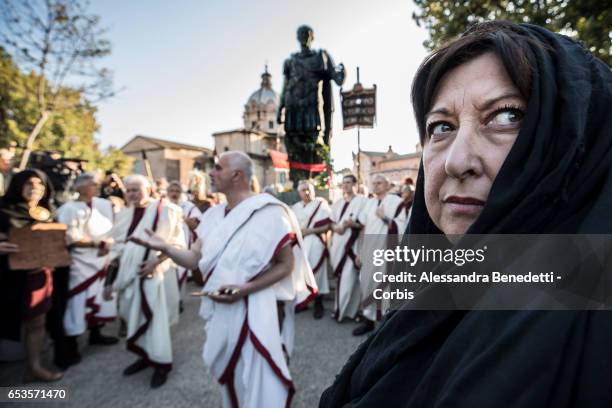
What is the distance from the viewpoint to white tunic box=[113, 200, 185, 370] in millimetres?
3511

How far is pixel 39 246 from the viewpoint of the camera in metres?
3.39

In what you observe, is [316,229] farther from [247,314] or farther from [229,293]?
[229,293]

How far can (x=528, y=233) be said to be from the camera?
0.62m

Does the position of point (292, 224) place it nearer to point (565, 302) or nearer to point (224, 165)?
point (224, 165)

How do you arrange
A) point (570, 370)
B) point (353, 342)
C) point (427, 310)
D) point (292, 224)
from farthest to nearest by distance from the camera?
point (353, 342) → point (292, 224) → point (427, 310) → point (570, 370)

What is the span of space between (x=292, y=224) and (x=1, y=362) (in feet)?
13.3

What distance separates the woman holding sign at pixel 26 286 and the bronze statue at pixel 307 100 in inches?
190

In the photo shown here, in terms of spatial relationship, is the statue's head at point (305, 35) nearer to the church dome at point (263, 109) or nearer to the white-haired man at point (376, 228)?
the white-haired man at point (376, 228)

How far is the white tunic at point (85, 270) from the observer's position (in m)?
4.01

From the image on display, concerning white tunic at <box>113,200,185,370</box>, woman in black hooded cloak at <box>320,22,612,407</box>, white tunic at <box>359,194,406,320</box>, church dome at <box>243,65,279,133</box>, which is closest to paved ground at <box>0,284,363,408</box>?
white tunic at <box>113,200,185,370</box>

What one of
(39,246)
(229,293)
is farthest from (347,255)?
(39,246)

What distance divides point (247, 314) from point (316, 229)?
3.18 meters

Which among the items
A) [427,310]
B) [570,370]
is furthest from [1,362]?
[570,370]

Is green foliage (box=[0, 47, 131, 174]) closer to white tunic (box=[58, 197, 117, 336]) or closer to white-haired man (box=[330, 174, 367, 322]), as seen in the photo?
white tunic (box=[58, 197, 117, 336])
